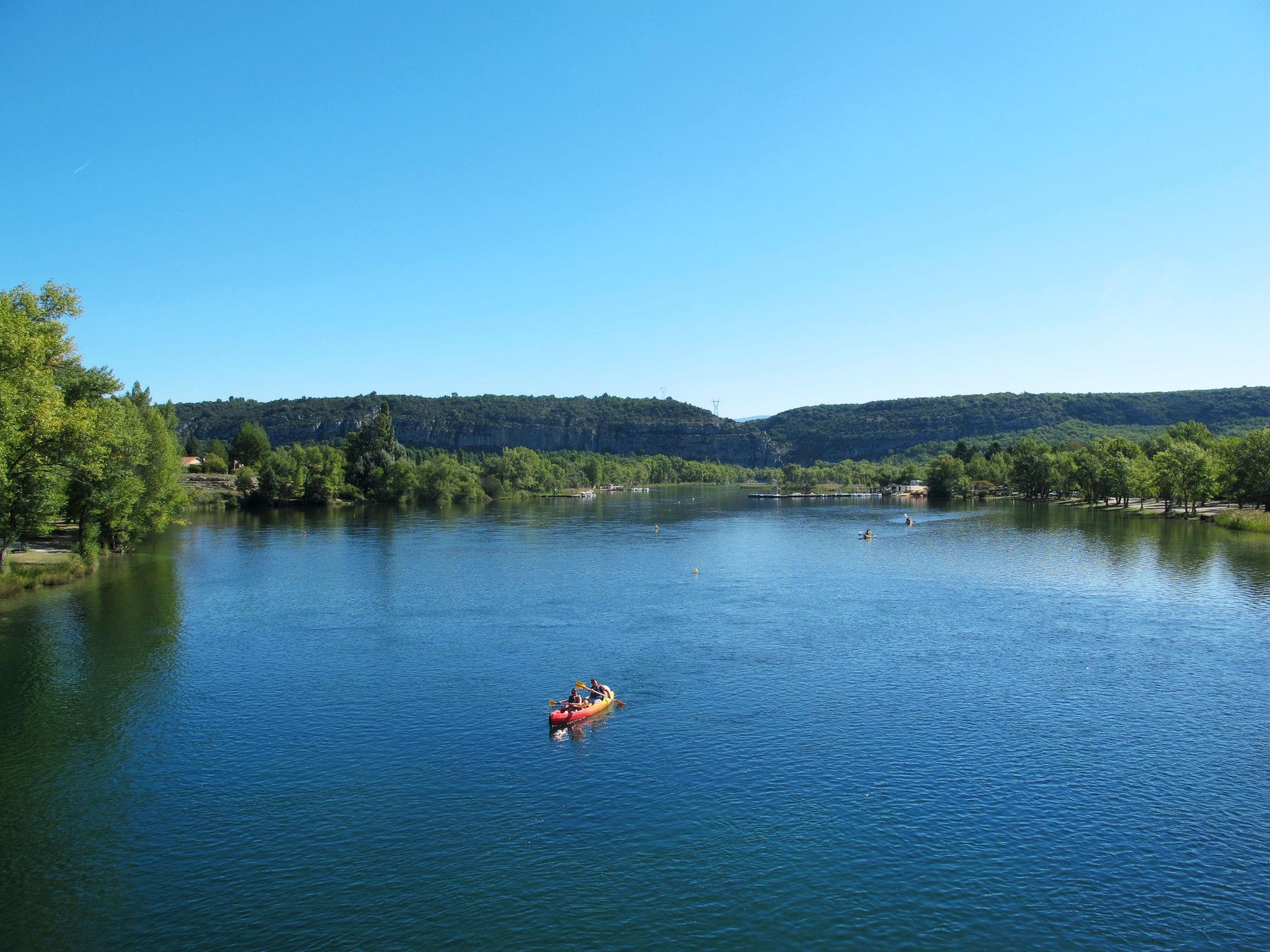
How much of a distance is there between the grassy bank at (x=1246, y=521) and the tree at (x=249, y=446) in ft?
603

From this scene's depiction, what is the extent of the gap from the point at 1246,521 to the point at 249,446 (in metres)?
192

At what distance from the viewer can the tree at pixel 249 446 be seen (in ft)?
625

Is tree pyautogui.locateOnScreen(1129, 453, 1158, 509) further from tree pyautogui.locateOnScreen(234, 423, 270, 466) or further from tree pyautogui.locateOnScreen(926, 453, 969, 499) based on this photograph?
tree pyautogui.locateOnScreen(234, 423, 270, 466)

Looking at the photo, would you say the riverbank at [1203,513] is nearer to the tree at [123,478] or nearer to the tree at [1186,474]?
the tree at [1186,474]

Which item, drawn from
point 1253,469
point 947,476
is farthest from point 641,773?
point 947,476

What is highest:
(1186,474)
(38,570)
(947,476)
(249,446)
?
(249,446)

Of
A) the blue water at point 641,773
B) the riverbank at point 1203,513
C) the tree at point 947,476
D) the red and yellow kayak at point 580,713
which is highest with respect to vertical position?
the tree at point 947,476

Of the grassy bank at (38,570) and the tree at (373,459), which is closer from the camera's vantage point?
the grassy bank at (38,570)

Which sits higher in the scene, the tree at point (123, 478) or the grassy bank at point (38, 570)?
the tree at point (123, 478)

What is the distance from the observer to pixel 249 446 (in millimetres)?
191375

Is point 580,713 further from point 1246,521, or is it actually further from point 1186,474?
point 1186,474

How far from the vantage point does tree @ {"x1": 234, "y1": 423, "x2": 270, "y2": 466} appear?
19038cm

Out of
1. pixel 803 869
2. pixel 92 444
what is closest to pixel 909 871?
pixel 803 869

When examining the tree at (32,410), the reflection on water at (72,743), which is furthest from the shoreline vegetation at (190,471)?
the reflection on water at (72,743)
